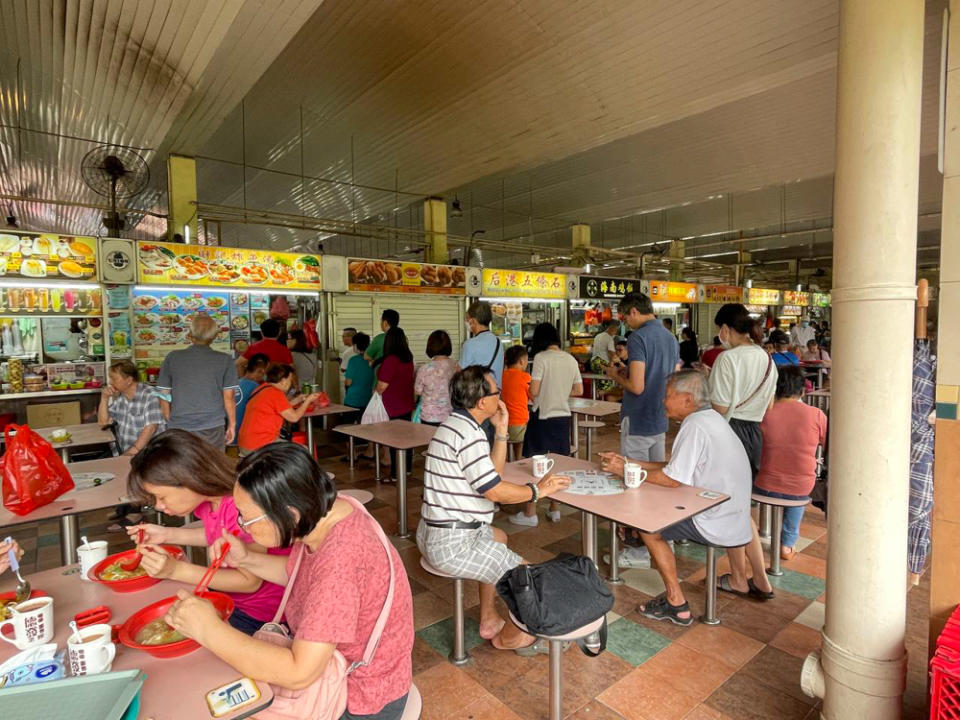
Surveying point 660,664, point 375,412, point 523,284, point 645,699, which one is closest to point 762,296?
point 523,284

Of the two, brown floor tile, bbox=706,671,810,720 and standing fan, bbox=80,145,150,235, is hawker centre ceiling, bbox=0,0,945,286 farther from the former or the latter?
brown floor tile, bbox=706,671,810,720

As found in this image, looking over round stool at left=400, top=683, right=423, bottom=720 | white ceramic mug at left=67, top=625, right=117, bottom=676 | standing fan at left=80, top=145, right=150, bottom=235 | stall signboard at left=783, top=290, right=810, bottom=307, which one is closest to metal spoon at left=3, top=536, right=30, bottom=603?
white ceramic mug at left=67, top=625, right=117, bottom=676

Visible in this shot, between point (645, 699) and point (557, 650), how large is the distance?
0.71 m

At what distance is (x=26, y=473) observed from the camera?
261 cm

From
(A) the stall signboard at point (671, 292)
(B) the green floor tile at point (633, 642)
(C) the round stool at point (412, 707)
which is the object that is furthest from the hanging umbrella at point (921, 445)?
(A) the stall signboard at point (671, 292)

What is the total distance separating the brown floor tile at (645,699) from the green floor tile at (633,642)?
0.14m

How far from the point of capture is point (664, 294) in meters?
11.4

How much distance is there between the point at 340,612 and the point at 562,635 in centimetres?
93

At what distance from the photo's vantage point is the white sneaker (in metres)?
4.62

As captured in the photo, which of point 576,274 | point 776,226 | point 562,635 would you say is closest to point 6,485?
point 562,635

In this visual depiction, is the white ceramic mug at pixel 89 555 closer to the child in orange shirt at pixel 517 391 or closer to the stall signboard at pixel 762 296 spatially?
the child in orange shirt at pixel 517 391

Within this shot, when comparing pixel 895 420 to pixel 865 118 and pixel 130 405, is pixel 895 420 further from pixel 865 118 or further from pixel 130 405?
pixel 130 405

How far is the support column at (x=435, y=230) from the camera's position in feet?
31.9

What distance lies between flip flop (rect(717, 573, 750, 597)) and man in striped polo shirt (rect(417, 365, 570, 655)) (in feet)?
5.48
